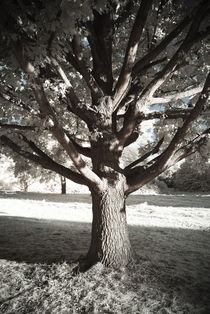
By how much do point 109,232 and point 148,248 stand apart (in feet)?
6.50

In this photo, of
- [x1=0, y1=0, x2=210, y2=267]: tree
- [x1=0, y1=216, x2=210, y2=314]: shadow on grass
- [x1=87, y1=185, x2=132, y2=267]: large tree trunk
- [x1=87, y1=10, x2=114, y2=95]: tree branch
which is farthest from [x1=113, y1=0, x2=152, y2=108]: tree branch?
[x1=0, y1=216, x2=210, y2=314]: shadow on grass

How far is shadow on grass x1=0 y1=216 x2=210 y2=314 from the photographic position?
13.3 feet

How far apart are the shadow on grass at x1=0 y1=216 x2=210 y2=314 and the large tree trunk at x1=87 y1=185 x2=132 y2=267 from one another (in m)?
0.50

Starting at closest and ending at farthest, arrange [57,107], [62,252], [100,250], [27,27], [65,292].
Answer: [27,27] → [65,292] → [100,250] → [62,252] → [57,107]

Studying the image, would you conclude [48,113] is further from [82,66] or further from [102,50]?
[102,50]

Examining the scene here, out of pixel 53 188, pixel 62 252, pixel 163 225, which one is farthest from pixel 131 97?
pixel 53 188

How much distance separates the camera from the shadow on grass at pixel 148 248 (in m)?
4.06

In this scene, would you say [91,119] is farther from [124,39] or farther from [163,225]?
[163,225]

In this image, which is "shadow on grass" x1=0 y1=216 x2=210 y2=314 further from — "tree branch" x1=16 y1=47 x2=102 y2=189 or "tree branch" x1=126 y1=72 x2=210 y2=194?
"tree branch" x1=16 y1=47 x2=102 y2=189

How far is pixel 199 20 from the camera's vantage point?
3922 millimetres

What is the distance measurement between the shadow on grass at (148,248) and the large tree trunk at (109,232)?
0.50 m

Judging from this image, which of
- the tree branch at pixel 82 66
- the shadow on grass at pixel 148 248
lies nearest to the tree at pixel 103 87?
the tree branch at pixel 82 66

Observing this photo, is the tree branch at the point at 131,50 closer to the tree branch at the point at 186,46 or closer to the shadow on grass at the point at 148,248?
the tree branch at the point at 186,46

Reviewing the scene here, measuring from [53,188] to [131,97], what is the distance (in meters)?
29.7
